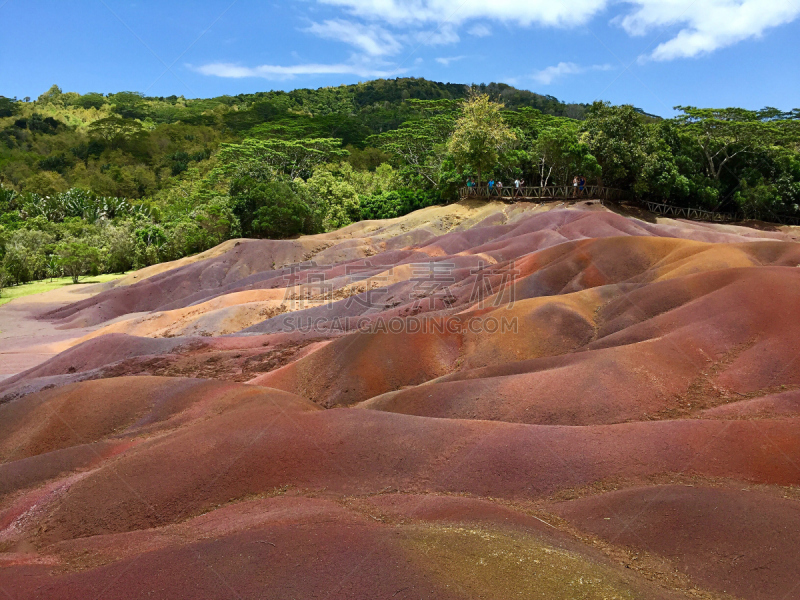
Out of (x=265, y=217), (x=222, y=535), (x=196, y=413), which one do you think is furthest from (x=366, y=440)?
(x=265, y=217)

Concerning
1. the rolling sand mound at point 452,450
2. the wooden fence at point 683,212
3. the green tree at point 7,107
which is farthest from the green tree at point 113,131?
the wooden fence at point 683,212

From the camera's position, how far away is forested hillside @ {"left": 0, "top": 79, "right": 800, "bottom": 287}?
5009 centimetres

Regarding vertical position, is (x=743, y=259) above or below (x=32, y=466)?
above

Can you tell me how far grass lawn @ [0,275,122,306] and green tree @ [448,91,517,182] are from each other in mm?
33488

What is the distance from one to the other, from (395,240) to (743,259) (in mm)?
30123

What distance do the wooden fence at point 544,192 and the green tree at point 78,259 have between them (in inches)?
1419

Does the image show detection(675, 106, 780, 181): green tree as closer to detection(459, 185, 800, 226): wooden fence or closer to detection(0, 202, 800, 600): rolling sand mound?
detection(459, 185, 800, 226): wooden fence

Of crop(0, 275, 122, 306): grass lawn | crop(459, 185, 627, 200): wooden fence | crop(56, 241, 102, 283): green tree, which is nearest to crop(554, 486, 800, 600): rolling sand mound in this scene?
crop(459, 185, 627, 200): wooden fence

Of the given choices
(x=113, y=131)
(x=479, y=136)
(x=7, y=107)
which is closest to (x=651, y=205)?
(x=479, y=136)

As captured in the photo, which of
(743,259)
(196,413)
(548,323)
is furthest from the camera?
(743,259)

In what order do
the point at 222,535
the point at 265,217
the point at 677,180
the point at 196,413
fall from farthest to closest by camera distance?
the point at 265,217 → the point at 677,180 → the point at 196,413 → the point at 222,535

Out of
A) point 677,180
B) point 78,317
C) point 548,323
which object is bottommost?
point 78,317

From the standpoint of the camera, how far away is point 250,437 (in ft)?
40.5

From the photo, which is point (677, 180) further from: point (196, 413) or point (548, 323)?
point (196, 413)
